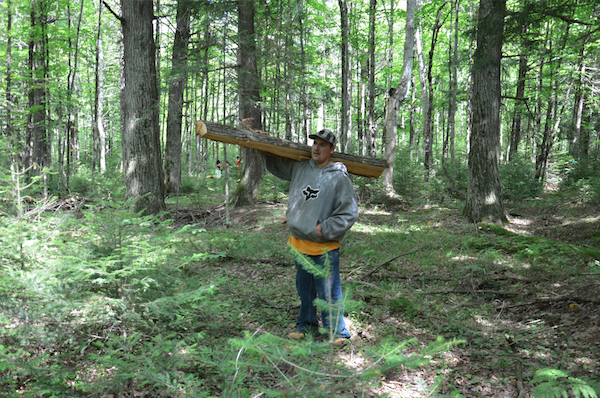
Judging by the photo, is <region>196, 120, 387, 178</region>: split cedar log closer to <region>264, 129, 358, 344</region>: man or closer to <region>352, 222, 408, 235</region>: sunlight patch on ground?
<region>264, 129, 358, 344</region>: man

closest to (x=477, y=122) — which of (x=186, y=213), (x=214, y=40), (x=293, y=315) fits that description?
(x=293, y=315)

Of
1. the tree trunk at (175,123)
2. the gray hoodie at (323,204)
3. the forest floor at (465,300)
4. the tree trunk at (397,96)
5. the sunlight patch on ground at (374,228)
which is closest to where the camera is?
the forest floor at (465,300)

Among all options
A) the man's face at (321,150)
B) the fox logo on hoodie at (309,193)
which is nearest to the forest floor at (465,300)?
the fox logo on hoodie at (309,193)

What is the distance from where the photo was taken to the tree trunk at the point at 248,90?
11.3m

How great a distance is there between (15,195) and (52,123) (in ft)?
48.0

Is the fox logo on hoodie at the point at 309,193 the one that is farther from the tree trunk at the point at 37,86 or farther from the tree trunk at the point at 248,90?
the tree trunk at the point at 37,86

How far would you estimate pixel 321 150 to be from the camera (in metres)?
3.86

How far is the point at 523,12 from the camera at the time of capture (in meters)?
5.53

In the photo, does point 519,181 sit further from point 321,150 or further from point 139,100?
point 139,100

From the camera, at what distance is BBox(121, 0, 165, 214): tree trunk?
8828 millimetres

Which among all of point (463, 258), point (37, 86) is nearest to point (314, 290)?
Result: point (463, 258)

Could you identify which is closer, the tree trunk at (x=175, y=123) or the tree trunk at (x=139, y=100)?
the tree trunk at (x=139, y=100)

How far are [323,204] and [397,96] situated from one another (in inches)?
382

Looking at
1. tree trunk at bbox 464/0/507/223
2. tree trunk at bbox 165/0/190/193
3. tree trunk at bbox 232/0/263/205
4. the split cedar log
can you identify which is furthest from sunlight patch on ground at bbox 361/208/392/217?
the split cedar log
